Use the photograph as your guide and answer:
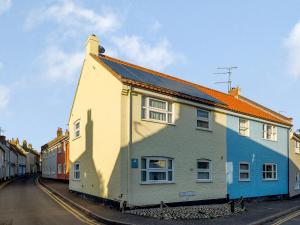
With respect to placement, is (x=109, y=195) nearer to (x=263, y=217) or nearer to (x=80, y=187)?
(x=80, y=187)

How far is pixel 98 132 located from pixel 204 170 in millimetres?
6946

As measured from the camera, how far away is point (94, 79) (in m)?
22.3

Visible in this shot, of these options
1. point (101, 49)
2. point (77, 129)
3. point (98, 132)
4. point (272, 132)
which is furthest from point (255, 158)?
point (101, 49)

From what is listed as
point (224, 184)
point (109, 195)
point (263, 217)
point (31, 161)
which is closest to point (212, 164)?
point (224, 184)

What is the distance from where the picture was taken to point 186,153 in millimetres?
20922

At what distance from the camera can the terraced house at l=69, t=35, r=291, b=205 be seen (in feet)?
59.4

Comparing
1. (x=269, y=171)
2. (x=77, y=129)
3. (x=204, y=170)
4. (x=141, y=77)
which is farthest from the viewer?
(x=269, y=171)

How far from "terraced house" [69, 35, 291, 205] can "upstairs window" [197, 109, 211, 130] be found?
0.06 m

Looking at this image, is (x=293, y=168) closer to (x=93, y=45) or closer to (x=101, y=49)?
(x=101, y=49)

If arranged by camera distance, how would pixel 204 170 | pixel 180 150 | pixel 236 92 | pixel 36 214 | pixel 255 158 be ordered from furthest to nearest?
pixel 236 92 → pixel 255 158 → pixel 204 170 → pixel 180 150 → pixel 36 214

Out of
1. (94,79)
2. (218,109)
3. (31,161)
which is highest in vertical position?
(94,79)

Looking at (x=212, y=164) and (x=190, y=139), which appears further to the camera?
(x=212, y=164)

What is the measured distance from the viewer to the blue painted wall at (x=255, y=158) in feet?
80.8

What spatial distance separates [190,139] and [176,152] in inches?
61.0
